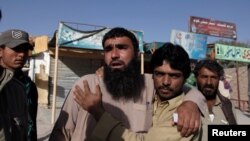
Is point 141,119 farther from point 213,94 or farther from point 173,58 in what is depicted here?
point 213,94

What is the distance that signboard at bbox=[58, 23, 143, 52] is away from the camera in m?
11.4

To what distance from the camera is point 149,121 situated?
7.58 feet

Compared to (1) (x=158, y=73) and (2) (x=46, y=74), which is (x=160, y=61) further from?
(2) (x=46, y=74)

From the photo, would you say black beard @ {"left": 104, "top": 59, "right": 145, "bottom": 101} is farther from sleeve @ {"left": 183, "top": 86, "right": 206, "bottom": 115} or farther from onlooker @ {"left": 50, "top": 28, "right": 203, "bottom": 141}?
sleeve @ {"left": 183, "top": 86, "right": 206, "bottom": 115}

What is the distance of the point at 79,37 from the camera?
472 inches

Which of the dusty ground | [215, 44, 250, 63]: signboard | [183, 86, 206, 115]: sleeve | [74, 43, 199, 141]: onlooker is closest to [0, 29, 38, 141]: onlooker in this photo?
[74, 43, 199, 141]: onlooker

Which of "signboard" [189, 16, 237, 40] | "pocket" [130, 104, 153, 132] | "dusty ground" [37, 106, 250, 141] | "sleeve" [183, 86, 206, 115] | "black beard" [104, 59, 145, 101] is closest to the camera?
"sleeve" [183, 86, 206, 115]

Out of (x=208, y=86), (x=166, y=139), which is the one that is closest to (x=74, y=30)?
A: (x=208, y=86)

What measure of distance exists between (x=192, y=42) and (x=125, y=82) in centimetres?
1302

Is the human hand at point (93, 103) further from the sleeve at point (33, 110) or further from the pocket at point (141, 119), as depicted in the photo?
the sleeve at point (33, 110)

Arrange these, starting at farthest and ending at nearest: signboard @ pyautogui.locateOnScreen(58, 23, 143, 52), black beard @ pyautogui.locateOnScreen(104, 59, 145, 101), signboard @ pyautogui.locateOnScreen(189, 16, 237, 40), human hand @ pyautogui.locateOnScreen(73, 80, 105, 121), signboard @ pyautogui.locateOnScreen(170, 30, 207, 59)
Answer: signboard @ pyautogui.locateOnScreen(189, 16, 237, 40), signboard @ pyautogui.locateOnScreen(170, 30, 207, 59), signboard @ pyautogui.locateOnScreen(58, 23, 143, 52), black beard @ pyautogui.locateOnScreen(104, 59, 145, 101), human hand @ pyautogui.locateOnScreen(73, 80, 105, 121)

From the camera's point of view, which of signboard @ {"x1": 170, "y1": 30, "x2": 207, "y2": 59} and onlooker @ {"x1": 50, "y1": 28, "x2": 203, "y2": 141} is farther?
signboard @ {"x1": 170, "y1": 30, "x2": 207, "y2": 59}

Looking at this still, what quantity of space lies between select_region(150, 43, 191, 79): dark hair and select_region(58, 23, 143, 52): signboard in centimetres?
923

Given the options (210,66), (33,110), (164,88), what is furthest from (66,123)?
(210,66)
